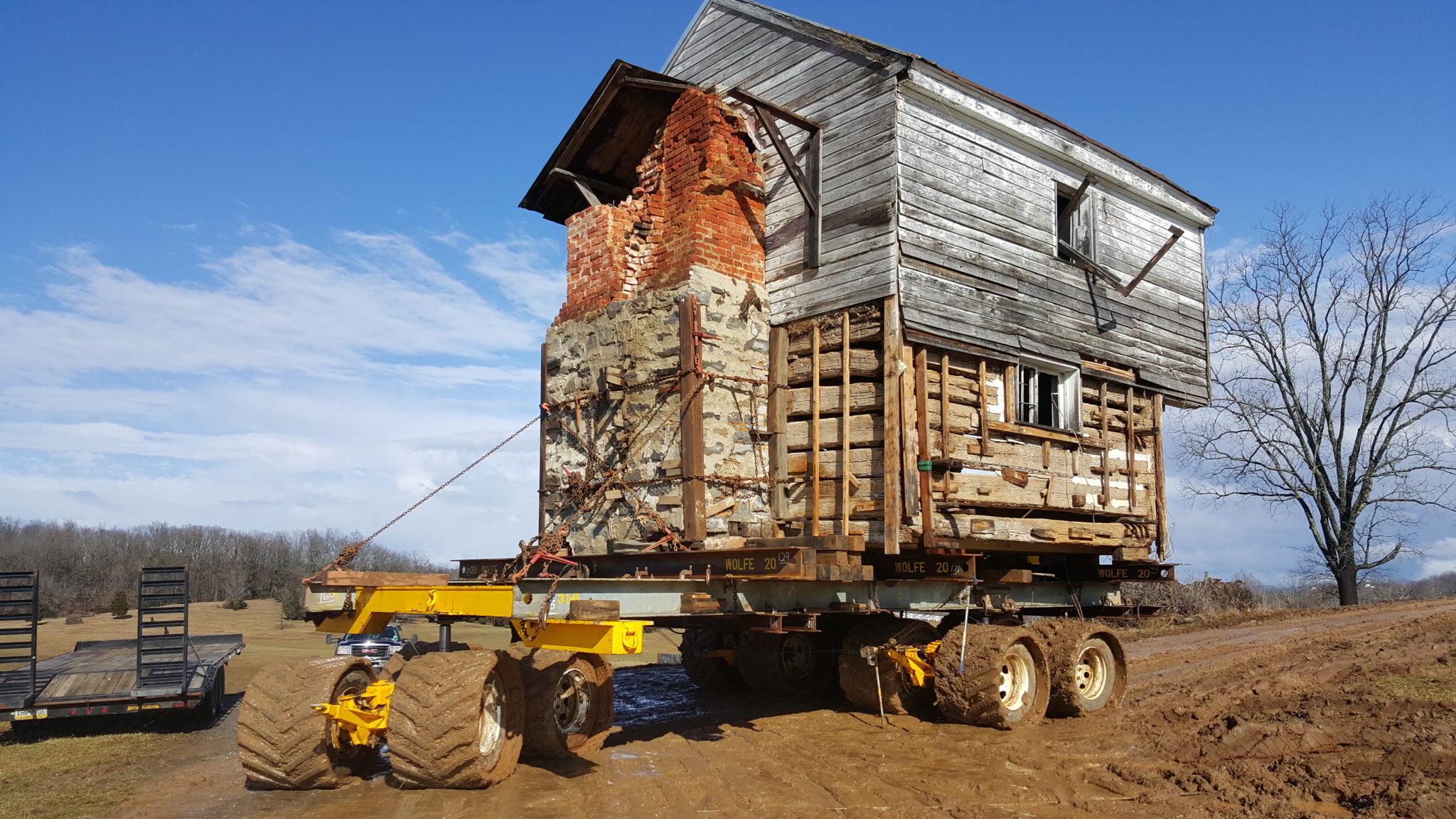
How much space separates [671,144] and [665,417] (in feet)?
11.9

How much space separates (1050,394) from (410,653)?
841cm

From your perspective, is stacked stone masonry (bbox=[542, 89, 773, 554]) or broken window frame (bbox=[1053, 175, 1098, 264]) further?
broken window frame (bbox=[1053, 175, 1098, 264])

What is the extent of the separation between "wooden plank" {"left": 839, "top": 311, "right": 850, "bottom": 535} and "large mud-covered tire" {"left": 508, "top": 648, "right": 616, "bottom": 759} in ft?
9.55

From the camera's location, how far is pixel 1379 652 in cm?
1262

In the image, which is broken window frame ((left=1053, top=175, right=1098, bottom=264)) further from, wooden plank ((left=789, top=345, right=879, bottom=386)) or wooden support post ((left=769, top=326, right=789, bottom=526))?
wooden support post ((left=769, top=326, right=789, bottom=526))

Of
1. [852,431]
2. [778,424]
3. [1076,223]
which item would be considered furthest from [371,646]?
[1076,223]

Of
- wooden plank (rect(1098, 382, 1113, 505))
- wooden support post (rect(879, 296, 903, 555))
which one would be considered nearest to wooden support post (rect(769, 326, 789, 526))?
wooden support post (rect(879, 296, 903, 555))

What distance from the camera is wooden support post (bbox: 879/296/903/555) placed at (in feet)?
34.5

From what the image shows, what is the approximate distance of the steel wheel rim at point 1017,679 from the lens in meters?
11.0

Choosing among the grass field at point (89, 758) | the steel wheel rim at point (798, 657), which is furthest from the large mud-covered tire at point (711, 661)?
the grass field at point (89, 758)

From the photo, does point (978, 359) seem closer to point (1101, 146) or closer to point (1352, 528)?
point (1101, 146)

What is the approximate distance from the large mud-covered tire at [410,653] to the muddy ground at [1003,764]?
926 mm

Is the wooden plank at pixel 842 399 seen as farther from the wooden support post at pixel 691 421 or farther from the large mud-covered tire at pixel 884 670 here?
the large mud-covered tire at pixel 884 670

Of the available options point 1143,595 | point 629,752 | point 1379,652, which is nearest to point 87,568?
point 1143,595
